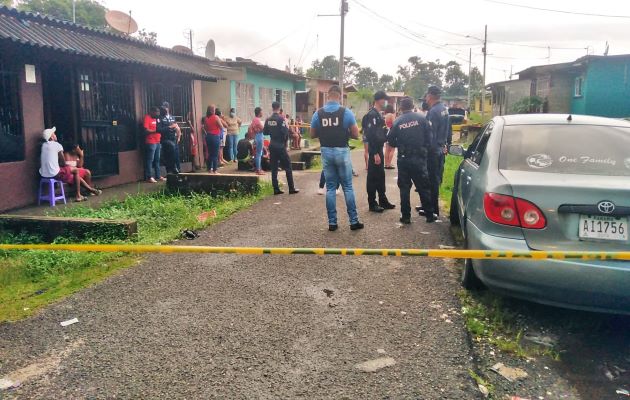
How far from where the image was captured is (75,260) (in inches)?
213

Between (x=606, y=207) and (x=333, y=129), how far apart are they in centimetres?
369

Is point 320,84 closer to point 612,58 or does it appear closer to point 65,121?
point 612,58

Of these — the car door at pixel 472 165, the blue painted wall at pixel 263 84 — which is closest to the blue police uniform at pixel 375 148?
the car door at pixel 472 165

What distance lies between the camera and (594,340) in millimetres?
3541

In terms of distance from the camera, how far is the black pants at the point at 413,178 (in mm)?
6730

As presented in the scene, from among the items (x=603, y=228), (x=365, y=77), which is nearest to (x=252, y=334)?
(x=603, y=228)

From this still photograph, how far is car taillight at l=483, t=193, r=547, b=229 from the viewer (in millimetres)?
3488

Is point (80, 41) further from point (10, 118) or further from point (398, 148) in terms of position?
point (398, 148)

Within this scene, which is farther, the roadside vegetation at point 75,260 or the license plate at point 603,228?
the roadside vegetation at point 75,260

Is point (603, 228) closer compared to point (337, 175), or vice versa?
point (603, 228)

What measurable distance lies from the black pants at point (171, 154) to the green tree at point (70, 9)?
3127 cm

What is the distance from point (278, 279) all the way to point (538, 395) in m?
2.53

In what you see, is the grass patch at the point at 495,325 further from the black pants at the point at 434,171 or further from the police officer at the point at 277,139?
the police officer at the point at 277,139

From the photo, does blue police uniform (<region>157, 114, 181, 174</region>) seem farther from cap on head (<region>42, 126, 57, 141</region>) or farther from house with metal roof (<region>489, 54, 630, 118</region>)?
house with metal roof (<region>489, 54, 630, 118</region>)
